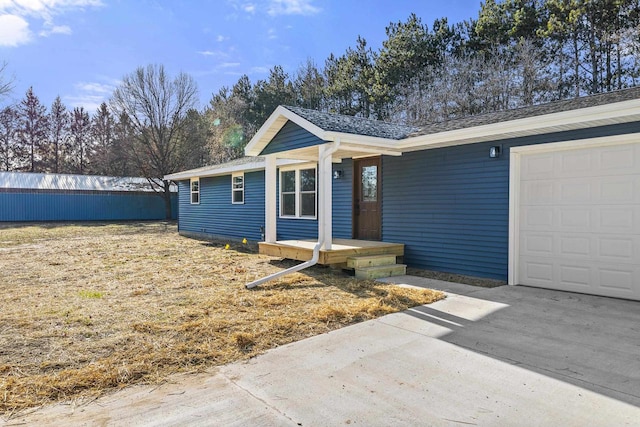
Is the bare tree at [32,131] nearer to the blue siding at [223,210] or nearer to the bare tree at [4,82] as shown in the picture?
the bare tree at [4,82]

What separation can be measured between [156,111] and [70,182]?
720cm

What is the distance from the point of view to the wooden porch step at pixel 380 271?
696 cm

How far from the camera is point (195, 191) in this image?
52.3 ft

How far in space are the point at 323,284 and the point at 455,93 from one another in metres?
15.8

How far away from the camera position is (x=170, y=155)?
25344 mm

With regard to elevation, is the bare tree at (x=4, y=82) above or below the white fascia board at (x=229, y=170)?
above

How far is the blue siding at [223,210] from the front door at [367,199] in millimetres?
3812

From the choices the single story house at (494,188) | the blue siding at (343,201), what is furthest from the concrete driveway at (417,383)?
the blue siding at (343,201)

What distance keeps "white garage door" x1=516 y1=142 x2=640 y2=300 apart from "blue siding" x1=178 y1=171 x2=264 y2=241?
767 centimetres

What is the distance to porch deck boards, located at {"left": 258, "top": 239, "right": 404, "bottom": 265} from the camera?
7094 millimetres

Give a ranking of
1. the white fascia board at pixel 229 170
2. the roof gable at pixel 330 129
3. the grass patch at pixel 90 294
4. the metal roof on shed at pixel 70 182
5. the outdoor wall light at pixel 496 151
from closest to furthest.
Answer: the grass patch at pixel 90 294 → the outdoor wall light at pixel 496 151 → the roof gable at pixel 330 129 → the white fascia board at pixel 229 170 → the metal roof on shed at pixel 70 182

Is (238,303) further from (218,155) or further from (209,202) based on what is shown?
(218,155)

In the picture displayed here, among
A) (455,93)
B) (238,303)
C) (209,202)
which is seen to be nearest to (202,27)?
(209,202)

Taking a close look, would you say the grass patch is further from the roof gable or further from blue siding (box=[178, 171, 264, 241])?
blue siding (box=[178, 171, 264, 241])
